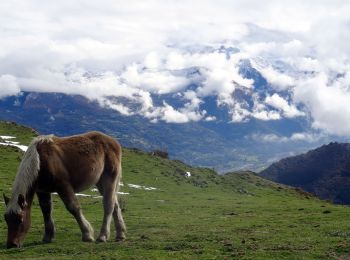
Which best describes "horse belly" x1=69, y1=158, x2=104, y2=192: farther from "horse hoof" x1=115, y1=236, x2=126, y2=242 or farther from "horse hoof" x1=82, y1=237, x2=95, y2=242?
"horse hoof" x1=115, y1=236, x2=126, y2=242

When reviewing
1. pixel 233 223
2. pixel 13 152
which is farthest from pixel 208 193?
pixel 233 223

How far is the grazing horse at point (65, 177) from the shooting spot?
1800 cm

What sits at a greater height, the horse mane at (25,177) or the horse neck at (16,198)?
the horse mane at (25,177)

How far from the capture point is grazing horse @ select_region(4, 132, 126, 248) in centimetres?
1800

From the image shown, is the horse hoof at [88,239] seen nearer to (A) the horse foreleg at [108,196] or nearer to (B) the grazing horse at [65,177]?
(B) the grazing horse at [65,177]

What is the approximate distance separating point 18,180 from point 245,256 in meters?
8.24

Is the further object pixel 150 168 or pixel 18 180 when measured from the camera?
pixel 150 168

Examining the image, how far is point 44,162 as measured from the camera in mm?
18234

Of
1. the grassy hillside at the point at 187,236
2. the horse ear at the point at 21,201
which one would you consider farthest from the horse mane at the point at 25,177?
the grassy hillside at the point at 187,236

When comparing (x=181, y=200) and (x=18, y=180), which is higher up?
(x=18, y=180)

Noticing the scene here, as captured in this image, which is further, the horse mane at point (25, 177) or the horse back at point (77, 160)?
the horse back at point (77, 160)

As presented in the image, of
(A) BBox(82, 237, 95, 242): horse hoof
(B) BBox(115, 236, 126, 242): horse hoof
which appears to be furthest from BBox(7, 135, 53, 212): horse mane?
(B) BBox(115, 236, 126, 242): horse hoof

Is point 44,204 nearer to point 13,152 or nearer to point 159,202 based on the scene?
point 159,202

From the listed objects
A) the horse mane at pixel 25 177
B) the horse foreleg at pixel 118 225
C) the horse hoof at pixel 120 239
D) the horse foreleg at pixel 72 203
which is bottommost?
the horse hoof at pixel 120 239
